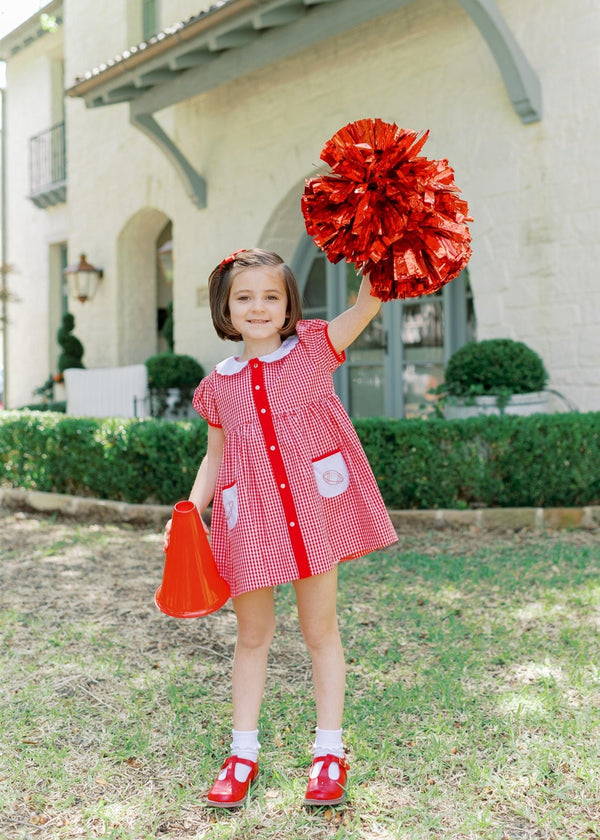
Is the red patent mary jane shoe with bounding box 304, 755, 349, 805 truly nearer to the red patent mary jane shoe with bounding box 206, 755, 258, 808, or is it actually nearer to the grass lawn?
the grass lawn

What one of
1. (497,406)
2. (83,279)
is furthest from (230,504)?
(83,279)

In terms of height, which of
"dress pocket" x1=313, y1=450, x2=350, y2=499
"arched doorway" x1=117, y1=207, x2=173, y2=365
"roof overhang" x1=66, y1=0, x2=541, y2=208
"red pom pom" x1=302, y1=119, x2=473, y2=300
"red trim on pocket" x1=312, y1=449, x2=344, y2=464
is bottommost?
"dress pocket" x1=313, y1=450, x2=350, y2=499

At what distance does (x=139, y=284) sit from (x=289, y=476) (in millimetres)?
8935

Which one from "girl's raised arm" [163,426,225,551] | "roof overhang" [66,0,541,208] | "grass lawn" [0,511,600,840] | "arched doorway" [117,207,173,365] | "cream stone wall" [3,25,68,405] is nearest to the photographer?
"grass lawn" [0,511,600,840]

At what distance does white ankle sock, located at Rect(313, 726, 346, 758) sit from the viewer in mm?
2058

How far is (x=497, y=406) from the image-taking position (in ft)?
17.8

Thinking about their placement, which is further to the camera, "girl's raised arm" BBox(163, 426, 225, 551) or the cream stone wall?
the cream stone wall

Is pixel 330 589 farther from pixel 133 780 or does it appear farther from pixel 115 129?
pixel 115 129

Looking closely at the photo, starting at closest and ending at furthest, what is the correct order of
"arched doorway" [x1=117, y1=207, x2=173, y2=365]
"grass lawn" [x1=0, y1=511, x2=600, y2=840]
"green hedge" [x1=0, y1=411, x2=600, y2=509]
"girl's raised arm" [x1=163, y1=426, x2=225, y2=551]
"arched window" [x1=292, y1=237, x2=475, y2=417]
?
"grass lawn" [x1=0, y1=511, x2=600, y2=840], "girl's raised arm" [x1=163, y1=426, x2=225, y2=551], "green hedge" [x1=0, y1=411, x2=600, y2=509], "arched window" [x1=292, y1=237, x2=475, y2=417], "arched doorway" [x1=117, y1=207, x2=173, y2=365]

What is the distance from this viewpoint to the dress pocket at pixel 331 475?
2062 mm

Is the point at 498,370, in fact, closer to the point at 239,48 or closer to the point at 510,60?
the point at 510,60

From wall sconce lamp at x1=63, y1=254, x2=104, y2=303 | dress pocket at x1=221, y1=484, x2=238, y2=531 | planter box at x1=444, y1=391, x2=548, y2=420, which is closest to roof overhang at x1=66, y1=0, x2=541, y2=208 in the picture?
planter box at x1=444, y1=391, x2=548, y2=420

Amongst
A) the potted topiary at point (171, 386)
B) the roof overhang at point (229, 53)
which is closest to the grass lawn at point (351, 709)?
the roof overhang at point (229, 53)

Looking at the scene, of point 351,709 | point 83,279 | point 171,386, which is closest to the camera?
point 351,709
